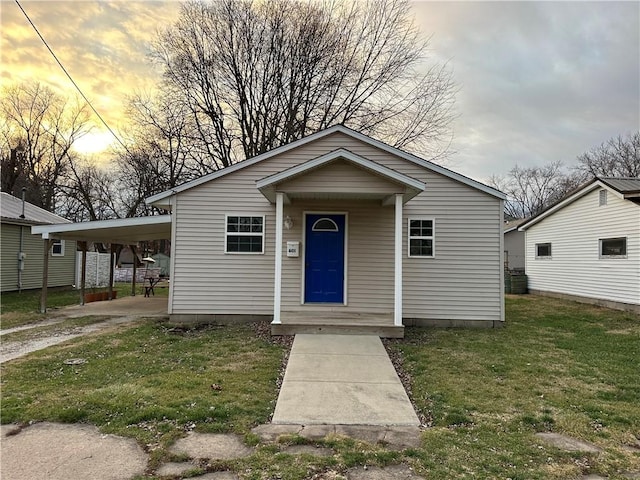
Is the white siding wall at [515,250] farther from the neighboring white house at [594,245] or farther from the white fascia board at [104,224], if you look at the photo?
the white fascia board at [104,224]

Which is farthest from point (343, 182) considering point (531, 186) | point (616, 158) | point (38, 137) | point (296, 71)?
point (531, 186)

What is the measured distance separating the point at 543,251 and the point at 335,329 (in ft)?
44.2

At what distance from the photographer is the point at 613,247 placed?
12.9 m

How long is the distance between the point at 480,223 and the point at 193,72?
1901 centimetres

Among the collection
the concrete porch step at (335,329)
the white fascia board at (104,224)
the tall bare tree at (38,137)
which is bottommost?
the concrete porch step at (335,329)

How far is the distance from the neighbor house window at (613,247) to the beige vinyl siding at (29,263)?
69.8 feet

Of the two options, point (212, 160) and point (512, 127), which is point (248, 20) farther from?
point (512, 127)

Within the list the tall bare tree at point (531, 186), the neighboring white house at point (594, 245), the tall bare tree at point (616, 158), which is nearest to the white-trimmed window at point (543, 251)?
the neighboring white house at point (594, 245)

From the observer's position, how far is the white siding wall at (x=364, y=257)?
30.7 ft

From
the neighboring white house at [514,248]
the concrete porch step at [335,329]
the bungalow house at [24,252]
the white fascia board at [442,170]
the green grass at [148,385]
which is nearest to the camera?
the green grass at [148,385]

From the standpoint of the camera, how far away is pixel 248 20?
21.9 m

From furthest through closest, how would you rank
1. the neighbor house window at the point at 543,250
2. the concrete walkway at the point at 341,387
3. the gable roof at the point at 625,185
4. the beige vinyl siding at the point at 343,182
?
the neighbor house window at the point at 543,250 < the gable roof at the point at 625,185 < the beige vinyl siding at the point at 343,182 < the concrete walkway at the point at 341,387

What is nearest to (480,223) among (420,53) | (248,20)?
(420,53)

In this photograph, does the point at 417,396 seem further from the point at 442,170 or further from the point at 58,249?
the point at 58,249
